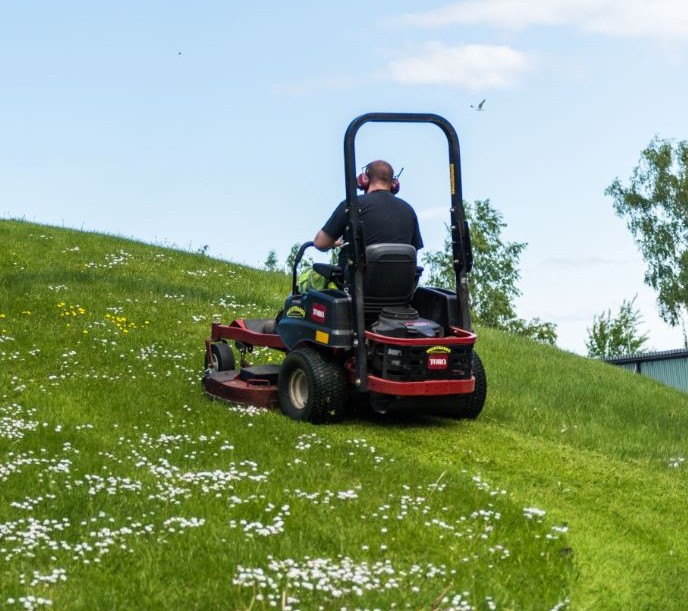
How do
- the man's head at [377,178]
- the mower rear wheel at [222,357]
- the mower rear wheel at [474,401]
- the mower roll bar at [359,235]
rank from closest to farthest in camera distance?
the mower roll bar at [359,235] → the man's head at [377,178] → the mower rear wheel at [474,401] → the mower rear wheel at [222,357]

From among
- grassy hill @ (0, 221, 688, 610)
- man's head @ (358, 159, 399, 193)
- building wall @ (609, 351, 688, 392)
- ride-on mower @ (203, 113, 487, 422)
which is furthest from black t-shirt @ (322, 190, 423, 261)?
building wall @ (609, 351, 688, 392)

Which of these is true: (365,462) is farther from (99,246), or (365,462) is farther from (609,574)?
(99,246)

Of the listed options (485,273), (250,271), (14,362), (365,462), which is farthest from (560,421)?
(485,273)

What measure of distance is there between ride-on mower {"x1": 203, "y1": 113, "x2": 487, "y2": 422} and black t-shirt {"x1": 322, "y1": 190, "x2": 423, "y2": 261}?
21 centimetres

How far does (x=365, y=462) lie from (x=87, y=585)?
352 cm

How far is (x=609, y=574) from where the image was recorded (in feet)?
26.7

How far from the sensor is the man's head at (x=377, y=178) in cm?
1186

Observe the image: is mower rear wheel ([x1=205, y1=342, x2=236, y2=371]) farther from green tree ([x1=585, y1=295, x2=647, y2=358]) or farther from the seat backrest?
green tree ([x1=585, y1=295, x2=647, y2=358])

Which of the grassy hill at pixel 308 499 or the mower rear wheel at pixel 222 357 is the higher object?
the mower rear wheel at pixel 222 357

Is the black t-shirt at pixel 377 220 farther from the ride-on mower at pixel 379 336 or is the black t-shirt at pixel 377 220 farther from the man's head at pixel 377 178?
the ride-on mower at pixel 379 336

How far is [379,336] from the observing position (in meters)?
11.3

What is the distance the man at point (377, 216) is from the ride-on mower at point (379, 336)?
228mm

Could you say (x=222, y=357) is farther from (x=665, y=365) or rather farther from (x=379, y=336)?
(x=665, y=365)

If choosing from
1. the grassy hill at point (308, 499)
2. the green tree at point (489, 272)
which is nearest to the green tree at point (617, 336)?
the green tree at point (489, 272)
